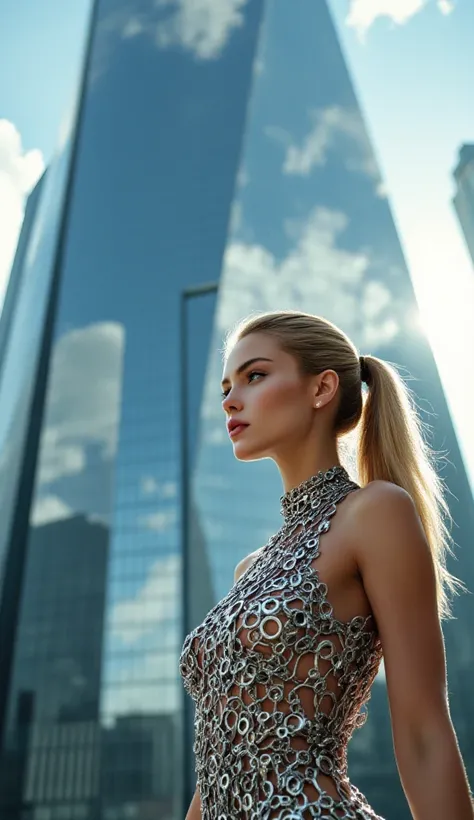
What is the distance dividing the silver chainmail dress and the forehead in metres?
0.56

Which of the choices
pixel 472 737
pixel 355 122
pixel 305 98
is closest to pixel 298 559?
pixel 472 737

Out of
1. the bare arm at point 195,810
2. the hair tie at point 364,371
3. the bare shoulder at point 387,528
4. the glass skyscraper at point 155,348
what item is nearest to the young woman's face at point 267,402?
the hair tie at point 364,371

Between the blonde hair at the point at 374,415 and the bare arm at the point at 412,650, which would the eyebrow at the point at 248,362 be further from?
the bare arm at the point at 412,650

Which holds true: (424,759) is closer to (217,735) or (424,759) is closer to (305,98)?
(217,735)

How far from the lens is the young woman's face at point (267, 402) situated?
1.91 metres

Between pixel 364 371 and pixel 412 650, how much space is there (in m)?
0.95

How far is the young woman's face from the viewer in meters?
1.91

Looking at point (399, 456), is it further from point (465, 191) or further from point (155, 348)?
point (155, 348)

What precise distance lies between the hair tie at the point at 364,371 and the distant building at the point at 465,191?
56.8 meters

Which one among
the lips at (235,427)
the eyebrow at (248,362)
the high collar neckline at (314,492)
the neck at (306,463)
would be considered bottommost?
the high collar neckline at (314,492)

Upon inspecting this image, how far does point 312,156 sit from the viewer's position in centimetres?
7162

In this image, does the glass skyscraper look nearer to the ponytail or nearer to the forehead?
the ponytail

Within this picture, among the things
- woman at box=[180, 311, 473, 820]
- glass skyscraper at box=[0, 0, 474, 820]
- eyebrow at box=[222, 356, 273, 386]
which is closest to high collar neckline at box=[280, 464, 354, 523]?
woman at box=[180, 311, 473, 820]

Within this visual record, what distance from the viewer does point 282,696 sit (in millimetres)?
1469
